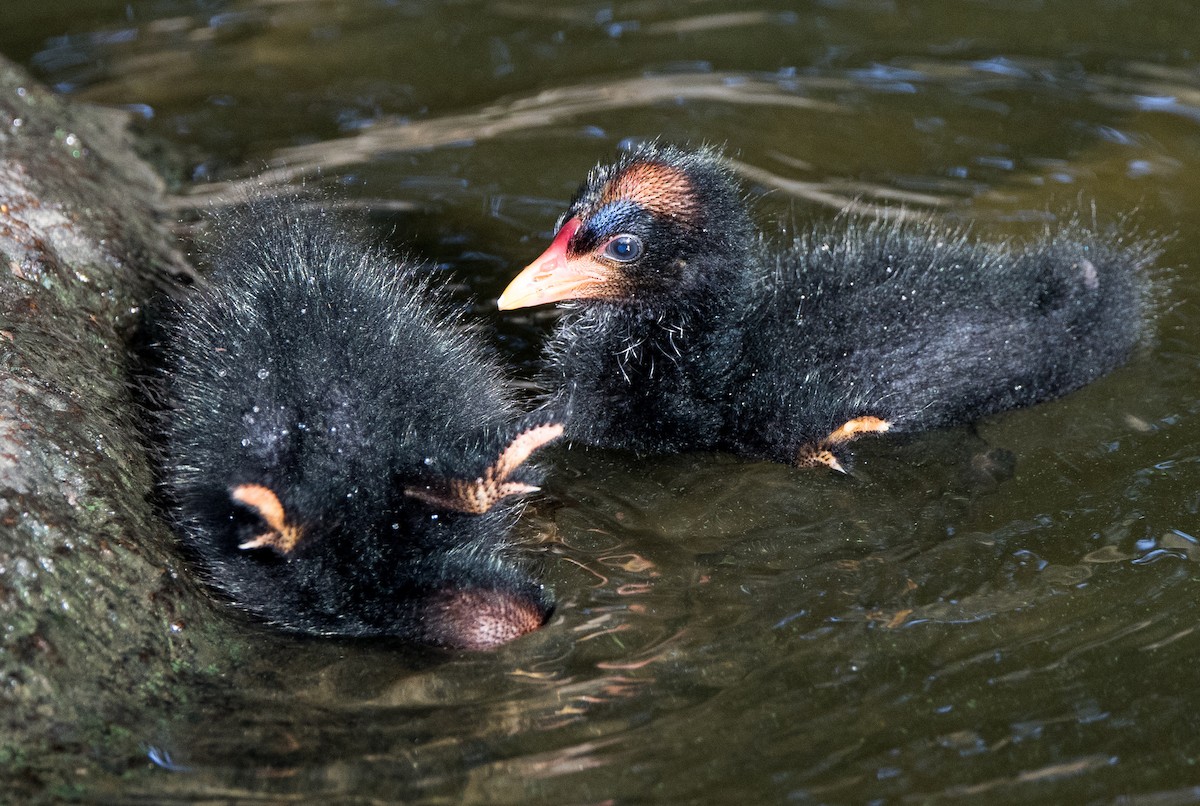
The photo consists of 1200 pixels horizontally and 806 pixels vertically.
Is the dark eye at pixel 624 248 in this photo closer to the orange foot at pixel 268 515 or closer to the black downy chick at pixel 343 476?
the black downy chick at pixel 343 476

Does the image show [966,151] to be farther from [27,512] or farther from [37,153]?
[27,512]

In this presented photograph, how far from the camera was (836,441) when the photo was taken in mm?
4363

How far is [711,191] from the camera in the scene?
4.51 metres

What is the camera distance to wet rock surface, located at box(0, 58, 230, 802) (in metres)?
3.18

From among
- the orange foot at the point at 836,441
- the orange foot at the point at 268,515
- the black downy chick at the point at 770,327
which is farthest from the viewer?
the black downy chick at the point at 770,327

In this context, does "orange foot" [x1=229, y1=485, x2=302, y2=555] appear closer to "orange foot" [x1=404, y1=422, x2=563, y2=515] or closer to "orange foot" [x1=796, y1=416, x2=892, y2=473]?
"orange foot" [x1=404, y1=422, x2=563, y2=515]

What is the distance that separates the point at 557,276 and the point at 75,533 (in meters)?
1.79

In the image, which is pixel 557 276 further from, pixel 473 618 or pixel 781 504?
pixel 473 618

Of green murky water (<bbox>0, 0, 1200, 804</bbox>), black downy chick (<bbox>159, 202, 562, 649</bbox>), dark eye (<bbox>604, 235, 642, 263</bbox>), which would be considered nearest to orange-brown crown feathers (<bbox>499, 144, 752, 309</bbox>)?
dark eye (<bbox>604, 235, 642, 263</bbox>)

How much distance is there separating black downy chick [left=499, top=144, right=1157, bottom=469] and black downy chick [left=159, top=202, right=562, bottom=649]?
2.76 feet

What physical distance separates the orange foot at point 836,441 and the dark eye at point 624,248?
0.85 metres

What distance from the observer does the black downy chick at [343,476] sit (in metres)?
Result: 3.47

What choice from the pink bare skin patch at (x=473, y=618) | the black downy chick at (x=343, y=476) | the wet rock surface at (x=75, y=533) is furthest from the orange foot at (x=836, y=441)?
the wet rock surface at (x=75, y=533)

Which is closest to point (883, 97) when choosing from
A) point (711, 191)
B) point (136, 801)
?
point (711, 191)
